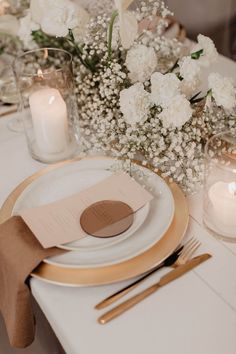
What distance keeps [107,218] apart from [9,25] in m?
0.80

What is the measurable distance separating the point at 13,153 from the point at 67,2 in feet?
1.26

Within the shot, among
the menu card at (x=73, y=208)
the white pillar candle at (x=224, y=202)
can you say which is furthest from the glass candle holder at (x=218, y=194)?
the menu card at (x=73, y=208)

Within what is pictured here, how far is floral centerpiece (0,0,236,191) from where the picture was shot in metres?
0.94

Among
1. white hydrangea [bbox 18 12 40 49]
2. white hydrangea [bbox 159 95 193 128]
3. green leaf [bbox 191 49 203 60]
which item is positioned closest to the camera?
white hydrangea [bbox 159 95 193 128]

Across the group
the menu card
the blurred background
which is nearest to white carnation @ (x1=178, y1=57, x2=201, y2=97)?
the menu card

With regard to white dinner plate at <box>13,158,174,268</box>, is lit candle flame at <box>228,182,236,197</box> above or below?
above

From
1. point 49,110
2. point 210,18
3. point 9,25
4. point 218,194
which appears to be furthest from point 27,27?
point 210,18

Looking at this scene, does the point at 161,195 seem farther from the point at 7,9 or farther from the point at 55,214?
the point at 7,9

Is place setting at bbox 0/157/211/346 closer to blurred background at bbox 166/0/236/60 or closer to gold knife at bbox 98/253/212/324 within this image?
gold knife at bbox 98/253/212/324

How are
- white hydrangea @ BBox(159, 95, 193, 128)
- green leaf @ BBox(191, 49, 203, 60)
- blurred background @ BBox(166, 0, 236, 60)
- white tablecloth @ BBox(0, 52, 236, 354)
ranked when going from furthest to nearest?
blurred background @ BBox(166, 0, 236, 60) → green leaf @ BBox(191, 49, 203, 60) → white hydrangea @ BBox(159, 95, 193, 128) → white tablecloth @ BBox(0, 52, 236, 354)

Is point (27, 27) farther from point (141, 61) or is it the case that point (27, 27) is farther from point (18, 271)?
point (18, 271)

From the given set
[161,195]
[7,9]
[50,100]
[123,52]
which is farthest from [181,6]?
[161,195]

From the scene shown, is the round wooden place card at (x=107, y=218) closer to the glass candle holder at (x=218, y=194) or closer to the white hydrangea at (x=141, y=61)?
the glass candle holder at (x=218, y=194)

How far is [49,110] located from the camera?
111cm
